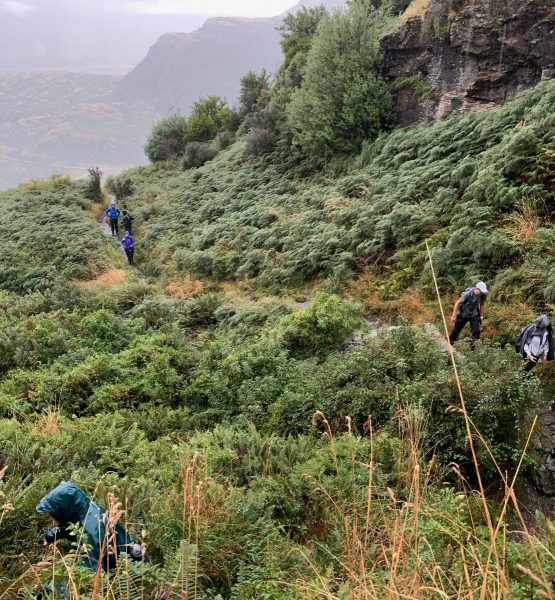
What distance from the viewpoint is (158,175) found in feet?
104

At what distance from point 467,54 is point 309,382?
14.4m

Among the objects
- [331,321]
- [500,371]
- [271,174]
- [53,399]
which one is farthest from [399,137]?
[53,399]

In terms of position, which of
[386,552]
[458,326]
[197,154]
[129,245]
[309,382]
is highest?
[197,154]

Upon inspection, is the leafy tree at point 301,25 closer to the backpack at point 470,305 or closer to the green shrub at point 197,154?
the green shrub at point 197,154

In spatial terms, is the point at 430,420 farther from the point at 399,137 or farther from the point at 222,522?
the point at 399,137

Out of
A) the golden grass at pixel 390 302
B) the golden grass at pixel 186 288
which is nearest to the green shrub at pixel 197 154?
the golden grass at pixel 186 288

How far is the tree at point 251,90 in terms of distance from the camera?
32.2 metres

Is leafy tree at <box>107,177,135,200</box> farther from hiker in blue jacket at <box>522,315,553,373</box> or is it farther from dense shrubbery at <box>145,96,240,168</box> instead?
hiker in blue jacket at <box>522,315,553,373</box>

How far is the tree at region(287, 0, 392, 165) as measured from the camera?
59.7ft

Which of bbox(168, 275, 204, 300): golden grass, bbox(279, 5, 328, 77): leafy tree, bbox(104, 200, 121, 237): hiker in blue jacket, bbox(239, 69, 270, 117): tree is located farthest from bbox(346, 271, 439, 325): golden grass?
bbox(279, 5, 328, 77): leafy tree

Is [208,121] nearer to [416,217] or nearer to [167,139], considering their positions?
[167,139]

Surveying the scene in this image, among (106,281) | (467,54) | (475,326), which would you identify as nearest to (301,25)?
(467,54)

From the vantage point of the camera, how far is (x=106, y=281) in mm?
15398

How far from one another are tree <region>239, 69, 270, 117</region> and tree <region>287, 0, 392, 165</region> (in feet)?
43.5
